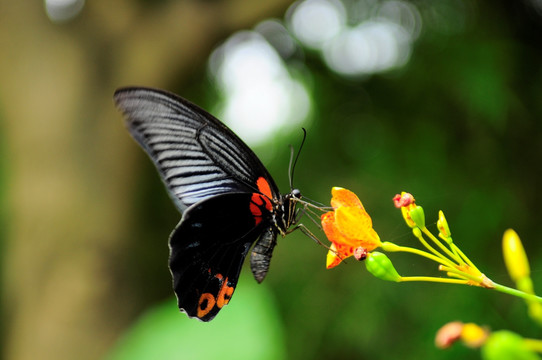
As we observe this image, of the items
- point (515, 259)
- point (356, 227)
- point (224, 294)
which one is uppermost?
point (515, 259)

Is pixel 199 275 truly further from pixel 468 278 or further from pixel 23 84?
pixel 23 84

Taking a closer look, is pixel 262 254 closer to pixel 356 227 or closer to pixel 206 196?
pixel 206 196

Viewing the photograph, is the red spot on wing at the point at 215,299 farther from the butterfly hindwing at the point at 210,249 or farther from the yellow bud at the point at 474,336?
the yellow bud at the point at 474,336

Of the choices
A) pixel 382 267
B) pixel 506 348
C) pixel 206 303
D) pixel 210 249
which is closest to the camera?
pixel 506 348

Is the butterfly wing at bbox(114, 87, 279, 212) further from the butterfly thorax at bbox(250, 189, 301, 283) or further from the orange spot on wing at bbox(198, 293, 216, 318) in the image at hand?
the orange spot on wing at bbox(198, 293, 216, 318)

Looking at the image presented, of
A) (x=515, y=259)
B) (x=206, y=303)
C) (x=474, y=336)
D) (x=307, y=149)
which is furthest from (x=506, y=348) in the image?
(x=307, y=149)

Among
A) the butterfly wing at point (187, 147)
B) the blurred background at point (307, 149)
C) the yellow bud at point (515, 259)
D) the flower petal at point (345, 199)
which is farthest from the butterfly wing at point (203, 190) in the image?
the blurred background at point (307, 149)
